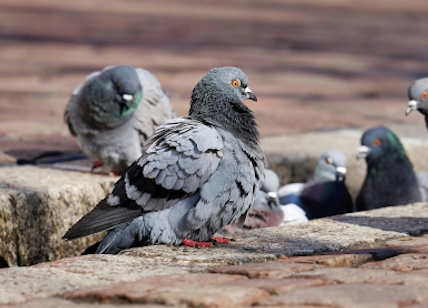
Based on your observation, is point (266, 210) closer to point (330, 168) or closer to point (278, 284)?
point (330, 168)

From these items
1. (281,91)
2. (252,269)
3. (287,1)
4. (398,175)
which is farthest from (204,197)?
(287,1)

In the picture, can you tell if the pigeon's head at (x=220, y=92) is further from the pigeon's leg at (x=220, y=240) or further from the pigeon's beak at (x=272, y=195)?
the pigeon's beak at (x=272, y=195)

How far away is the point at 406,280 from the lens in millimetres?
3154

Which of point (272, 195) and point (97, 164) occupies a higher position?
point (97, 164)

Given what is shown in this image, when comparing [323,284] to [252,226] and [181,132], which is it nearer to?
[181,132]

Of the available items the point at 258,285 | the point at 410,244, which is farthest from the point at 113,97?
the point at 258,285

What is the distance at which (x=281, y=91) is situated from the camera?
32.9 ft

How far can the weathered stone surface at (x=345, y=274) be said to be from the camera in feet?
10.3

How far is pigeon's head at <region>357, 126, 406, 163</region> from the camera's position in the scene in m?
6.15

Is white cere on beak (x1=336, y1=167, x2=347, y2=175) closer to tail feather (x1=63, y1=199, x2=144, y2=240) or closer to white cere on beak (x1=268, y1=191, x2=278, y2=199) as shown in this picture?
white cere on beak (x1=268, y1=191, x2=278, y2=199)

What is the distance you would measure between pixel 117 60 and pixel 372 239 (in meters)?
8.05

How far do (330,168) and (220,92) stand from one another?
2.06 meters

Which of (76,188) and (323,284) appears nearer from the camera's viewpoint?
(323,284)

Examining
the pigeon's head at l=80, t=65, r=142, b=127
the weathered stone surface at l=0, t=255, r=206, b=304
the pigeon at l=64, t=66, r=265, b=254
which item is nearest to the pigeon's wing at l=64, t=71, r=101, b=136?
the pigeon's head at l=80, t=65, r=142, b=127
